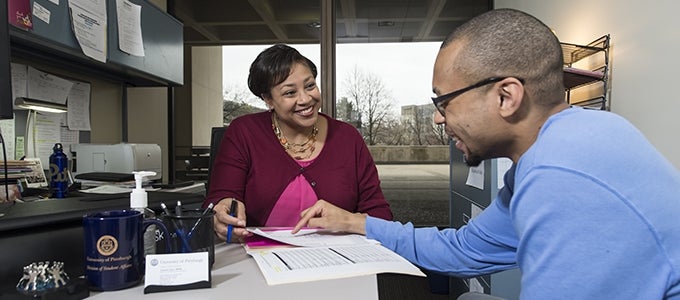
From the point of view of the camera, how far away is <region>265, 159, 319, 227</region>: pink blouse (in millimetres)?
1363

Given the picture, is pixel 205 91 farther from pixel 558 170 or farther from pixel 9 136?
pixel 558 170

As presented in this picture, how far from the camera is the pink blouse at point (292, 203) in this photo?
136 centimetres

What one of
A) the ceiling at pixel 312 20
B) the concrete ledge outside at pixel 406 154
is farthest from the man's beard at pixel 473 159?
the ceiling at pixel 312 20

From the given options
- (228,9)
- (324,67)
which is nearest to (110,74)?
(228,9)

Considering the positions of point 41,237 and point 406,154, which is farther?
point 406,154

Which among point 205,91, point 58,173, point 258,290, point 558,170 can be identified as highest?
point 205,91

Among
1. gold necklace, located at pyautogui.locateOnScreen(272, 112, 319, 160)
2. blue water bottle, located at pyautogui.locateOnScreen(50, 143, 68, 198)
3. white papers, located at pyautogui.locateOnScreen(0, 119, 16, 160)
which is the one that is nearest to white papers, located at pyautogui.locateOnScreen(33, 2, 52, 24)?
white papers, located at pyautogui.locateOnScreen(0, 119, 16, 160)

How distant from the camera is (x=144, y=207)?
786 mm

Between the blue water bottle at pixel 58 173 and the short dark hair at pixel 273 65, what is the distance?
1.06 meters

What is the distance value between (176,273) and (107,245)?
0.12m

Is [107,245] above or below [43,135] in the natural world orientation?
below

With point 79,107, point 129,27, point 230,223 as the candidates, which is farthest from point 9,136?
point 230,223

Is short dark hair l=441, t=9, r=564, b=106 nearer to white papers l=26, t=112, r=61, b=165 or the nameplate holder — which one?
the nameplate holder

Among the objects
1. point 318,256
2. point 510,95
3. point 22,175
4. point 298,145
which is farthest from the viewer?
point 22,175
